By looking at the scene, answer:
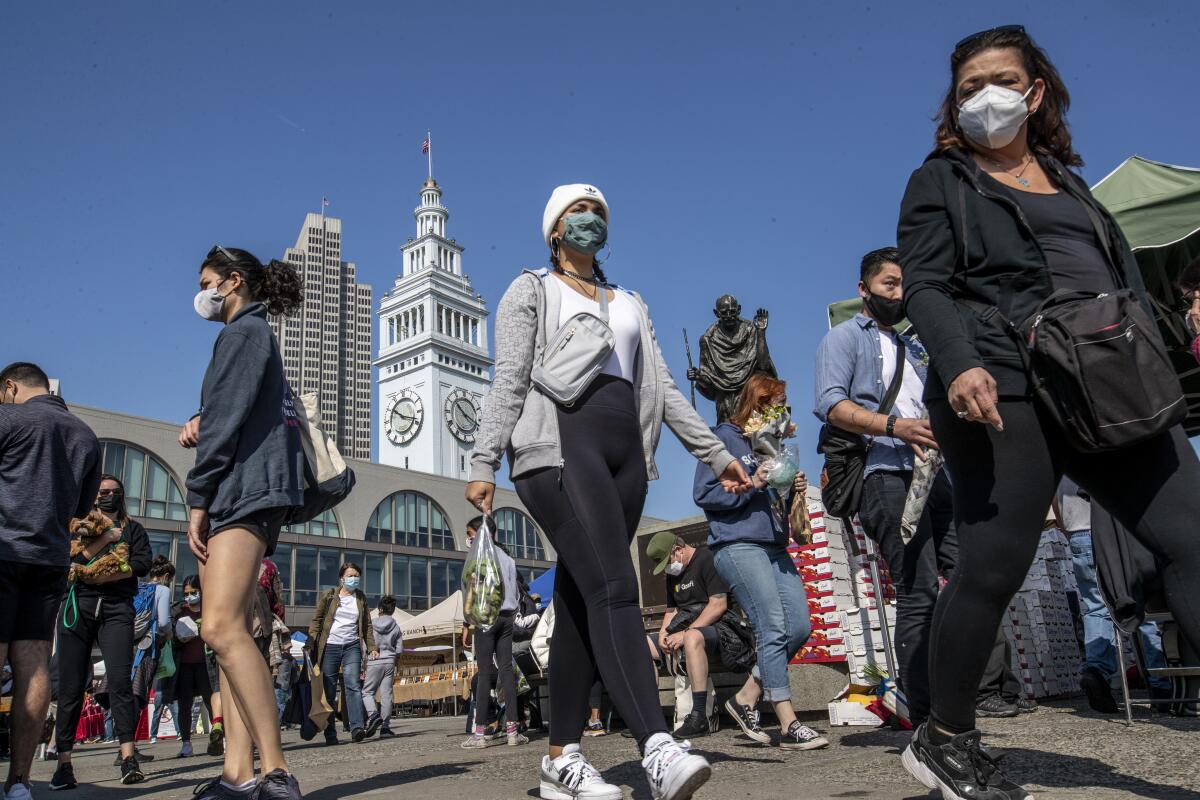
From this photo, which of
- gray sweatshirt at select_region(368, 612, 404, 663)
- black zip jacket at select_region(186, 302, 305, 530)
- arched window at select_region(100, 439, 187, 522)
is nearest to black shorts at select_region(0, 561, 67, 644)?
black zip jacket at select_region(186, 302, 305, 530)

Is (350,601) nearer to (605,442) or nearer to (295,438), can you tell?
(295,438)

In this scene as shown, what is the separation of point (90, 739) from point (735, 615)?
55.2 ft

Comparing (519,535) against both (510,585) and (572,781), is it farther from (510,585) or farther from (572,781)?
(572,781)

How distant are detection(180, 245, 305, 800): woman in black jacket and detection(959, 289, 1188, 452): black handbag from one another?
96.9 inches

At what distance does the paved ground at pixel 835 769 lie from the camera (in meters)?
2.73

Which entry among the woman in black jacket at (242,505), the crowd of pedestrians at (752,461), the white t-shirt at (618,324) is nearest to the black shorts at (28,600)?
the crowd of pedestrians at (752,461)

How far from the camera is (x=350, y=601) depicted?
9.89 meters

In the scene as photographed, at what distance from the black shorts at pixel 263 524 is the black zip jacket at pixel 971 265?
2.22 m

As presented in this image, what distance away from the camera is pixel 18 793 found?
387cm

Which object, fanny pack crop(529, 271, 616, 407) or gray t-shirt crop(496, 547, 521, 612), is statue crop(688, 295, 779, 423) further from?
fanny pack crop(529, 271, 616, 407)

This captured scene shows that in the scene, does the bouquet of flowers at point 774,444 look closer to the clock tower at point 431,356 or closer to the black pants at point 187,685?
the black pants at point 187,685

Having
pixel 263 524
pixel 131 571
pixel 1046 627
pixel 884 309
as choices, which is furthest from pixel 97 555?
pixel 1046 627

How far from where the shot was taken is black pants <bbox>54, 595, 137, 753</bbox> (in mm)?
5680

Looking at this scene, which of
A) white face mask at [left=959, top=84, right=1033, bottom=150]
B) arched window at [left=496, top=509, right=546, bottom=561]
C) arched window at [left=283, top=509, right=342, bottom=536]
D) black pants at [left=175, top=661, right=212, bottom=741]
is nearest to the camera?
white face mask at [left=959, top=84, right=1033, bottom=150]
